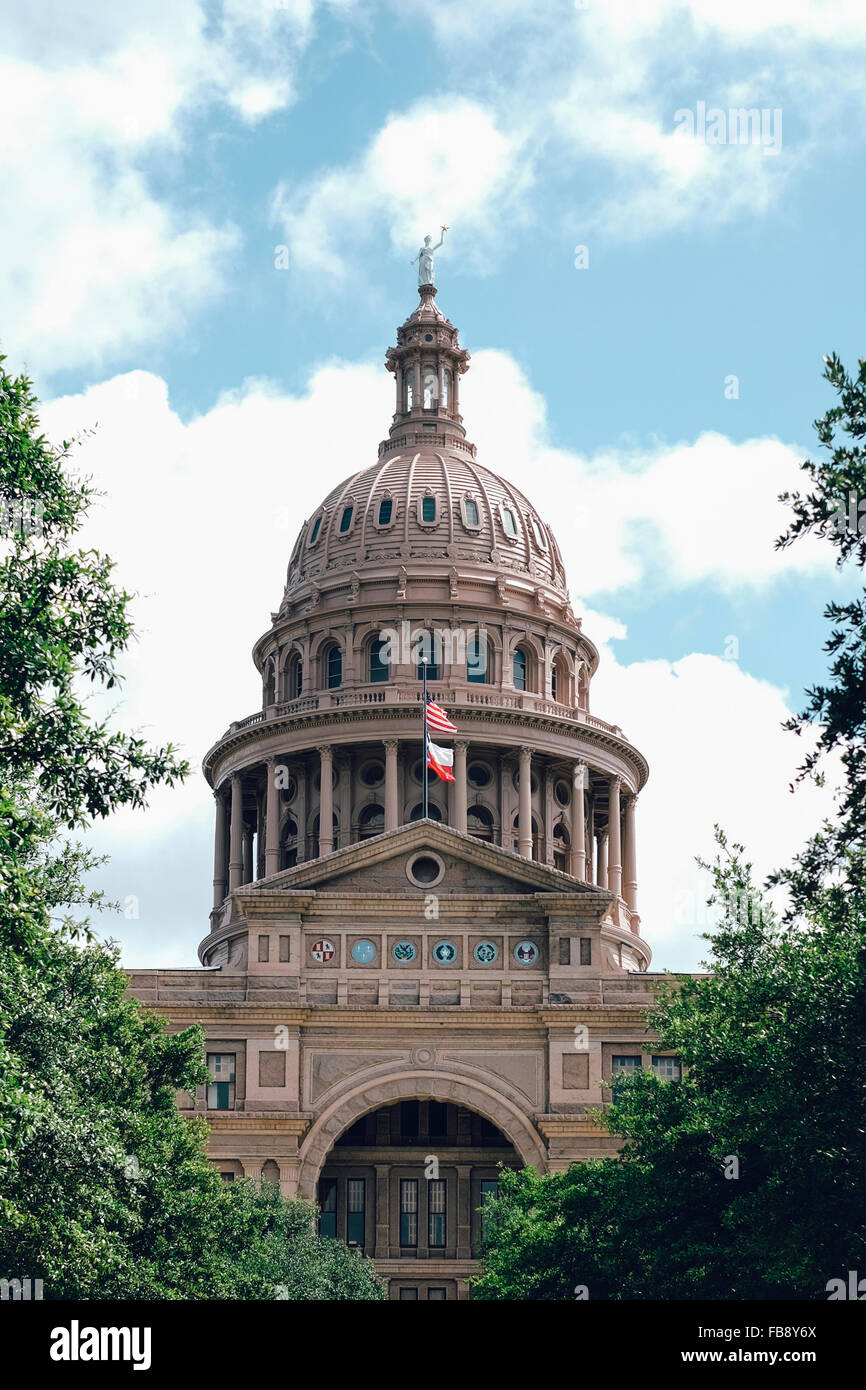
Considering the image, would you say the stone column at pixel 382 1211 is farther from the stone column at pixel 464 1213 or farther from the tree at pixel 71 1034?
the tree at pixel 71 1034

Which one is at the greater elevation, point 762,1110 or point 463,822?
point 463,822

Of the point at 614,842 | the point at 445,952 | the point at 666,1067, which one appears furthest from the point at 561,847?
the point at 666,1067

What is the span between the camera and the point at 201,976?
69688mm

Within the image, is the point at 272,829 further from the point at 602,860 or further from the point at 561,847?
the point at 602,860

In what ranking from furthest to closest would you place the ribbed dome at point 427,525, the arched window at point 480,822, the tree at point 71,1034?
the ribbed dome at point 427,525 < the arched window at point 480,822 < the tree at point 71,1034

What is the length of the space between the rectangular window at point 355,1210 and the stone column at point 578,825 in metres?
24.1

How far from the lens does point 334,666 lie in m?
101

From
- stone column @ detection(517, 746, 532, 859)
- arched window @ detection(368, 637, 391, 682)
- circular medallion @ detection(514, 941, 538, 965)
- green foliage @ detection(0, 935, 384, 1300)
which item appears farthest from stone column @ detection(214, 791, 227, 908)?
green foliage @ detection(0, 935, 384, 1300)

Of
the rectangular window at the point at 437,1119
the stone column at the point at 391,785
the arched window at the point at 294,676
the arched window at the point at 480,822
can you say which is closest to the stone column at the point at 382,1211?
the rectangular window at the point at 437,1119

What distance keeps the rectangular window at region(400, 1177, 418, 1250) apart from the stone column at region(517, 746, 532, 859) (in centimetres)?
2159

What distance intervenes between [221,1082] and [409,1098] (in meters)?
6.76

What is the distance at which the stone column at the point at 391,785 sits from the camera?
300 ft
